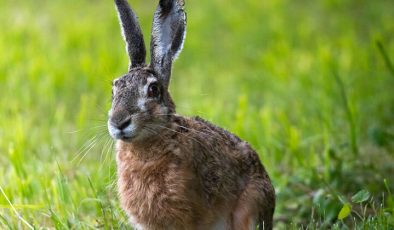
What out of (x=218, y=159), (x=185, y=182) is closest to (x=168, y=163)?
(x=185, y=182)

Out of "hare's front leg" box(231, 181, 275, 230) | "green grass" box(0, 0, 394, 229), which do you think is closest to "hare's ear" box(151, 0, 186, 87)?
"green grass" box(0, 0, 394, 229)

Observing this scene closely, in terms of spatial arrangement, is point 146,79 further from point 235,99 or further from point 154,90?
point 235,99

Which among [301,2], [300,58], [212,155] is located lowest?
[212,155]

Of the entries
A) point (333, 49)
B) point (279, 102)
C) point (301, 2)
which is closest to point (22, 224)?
point (279, 102)

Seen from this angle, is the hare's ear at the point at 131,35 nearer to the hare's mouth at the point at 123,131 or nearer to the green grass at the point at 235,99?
the green grass at the point at 235,99

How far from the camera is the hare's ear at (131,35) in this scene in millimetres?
4984

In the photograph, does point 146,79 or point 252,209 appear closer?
point 146,79

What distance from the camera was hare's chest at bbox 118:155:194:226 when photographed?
4.65 meters

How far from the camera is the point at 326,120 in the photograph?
23.4 feet

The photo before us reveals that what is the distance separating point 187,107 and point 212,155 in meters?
2.67

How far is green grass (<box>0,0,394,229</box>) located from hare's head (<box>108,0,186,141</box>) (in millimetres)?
393

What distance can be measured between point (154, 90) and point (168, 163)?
371 millimetres

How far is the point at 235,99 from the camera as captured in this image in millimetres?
8555

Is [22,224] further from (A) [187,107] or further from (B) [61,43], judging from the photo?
(B) [61,43]
